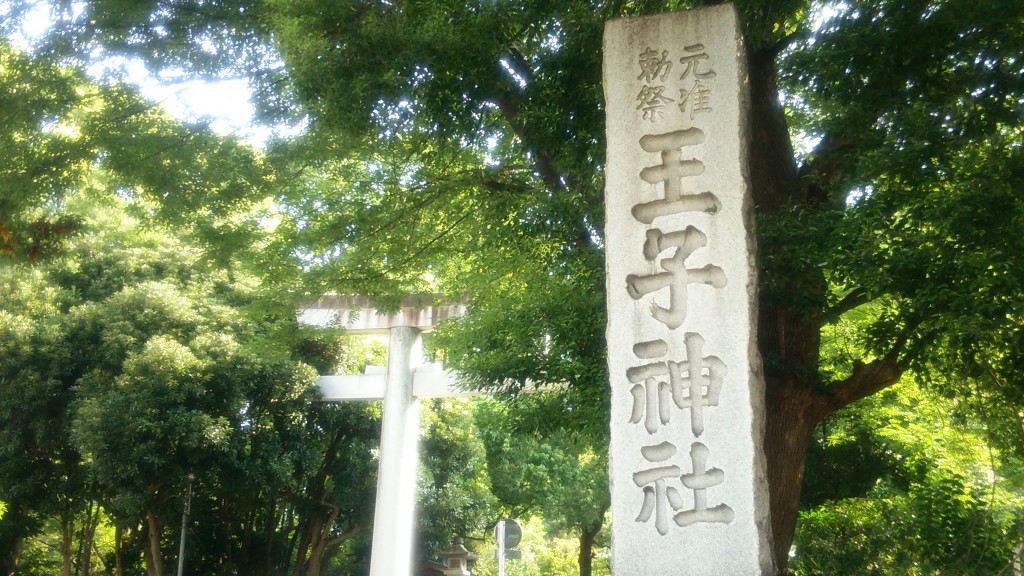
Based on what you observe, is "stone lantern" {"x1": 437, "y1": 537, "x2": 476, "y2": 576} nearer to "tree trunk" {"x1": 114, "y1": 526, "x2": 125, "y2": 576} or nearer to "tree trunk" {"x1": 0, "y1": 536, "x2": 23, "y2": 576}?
"tree trunk" {"x1": 114, "y1": 526, "x2": 125, "y2": 576}

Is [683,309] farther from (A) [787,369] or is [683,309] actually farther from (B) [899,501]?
(B) [899,501]

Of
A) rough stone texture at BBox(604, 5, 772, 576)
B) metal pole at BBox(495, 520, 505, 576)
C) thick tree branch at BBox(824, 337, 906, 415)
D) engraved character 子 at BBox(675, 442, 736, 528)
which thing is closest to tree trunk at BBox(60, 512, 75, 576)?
metal pole at BBox(495, 520, 505, 576)

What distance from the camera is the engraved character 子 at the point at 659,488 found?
3441 millimetres

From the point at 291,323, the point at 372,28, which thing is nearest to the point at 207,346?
the point at 291,323

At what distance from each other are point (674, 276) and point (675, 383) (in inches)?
17.7

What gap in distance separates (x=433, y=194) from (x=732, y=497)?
3.89 m

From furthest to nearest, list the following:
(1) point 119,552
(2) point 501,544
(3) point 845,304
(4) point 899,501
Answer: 1. (1) point 119,552
2. (4) point 899,501
3. (2) point 501,544
4. (3) point 845,304

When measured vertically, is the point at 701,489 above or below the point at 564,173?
below

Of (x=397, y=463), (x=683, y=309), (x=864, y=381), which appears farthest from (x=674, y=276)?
(x=397, y=463)

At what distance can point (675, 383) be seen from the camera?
3566 millimetres

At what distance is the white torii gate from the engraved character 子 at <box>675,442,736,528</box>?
7.24m

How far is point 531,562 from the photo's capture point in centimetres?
2077

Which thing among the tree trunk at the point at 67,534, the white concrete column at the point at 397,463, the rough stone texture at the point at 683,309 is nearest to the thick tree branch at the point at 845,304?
the rough stone texture at the point at 683,309

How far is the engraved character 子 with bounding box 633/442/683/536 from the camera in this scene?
135 inches
